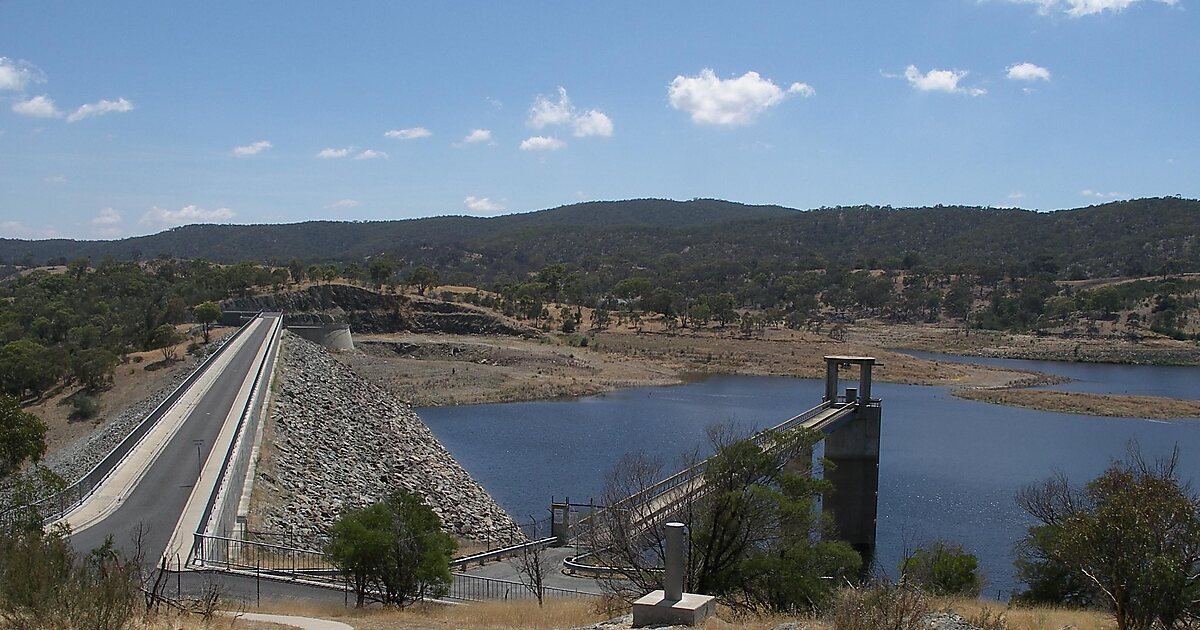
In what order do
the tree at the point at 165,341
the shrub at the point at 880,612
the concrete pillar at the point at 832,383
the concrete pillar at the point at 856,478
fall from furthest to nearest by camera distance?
the tree at the point at 165,341
the concrete pillar at the point at 832,383
the concrete pillar at the point at 856,478
the shrub at the point at 880,612

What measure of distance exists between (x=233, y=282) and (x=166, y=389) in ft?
165

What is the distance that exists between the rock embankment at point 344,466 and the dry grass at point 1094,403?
4245cm

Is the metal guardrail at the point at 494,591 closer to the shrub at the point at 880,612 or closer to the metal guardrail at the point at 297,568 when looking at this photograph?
the metal guardrail at the point at 297,568

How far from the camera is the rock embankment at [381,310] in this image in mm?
93875

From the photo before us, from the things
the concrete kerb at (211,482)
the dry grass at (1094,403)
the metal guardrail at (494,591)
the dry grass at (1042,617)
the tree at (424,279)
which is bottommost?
the dry grass at (1094,403)

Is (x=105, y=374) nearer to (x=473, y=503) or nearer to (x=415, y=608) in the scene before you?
(x=473, y=503)

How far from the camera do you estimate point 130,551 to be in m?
19.3

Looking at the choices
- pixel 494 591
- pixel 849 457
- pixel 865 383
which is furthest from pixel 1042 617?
pixel 865 383

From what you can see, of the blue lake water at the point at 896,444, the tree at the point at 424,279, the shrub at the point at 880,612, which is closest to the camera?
the shrub at the point at 880,612

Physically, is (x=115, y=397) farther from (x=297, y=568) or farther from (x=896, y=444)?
(x=896, y=444)

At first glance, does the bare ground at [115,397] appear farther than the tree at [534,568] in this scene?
Yes

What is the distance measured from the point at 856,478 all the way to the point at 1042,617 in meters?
21.5

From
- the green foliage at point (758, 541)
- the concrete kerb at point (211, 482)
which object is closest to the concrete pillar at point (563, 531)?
the concrete kerb at point (211, 482)

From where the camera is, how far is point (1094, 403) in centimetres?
6794
